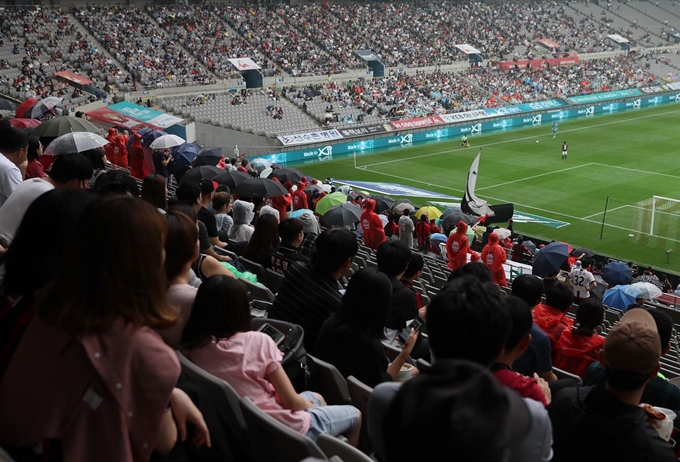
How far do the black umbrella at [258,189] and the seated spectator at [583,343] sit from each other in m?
7.65

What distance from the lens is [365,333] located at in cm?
426

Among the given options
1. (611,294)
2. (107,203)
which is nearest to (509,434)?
(107,203)

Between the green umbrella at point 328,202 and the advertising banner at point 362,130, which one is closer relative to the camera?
the green umbrella at point 328,202

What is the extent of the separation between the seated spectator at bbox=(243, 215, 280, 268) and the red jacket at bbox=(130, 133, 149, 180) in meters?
10.8

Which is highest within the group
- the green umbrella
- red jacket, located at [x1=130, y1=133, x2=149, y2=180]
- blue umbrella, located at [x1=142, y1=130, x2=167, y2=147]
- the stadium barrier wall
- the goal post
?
blue umbrella, located at [x1=142, y1=130, x2=167, y2=147]

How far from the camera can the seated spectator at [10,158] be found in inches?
249

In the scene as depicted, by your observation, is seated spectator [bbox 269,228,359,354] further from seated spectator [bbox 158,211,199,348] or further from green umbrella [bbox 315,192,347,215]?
green umbrella [bbox 315,192,347,215]

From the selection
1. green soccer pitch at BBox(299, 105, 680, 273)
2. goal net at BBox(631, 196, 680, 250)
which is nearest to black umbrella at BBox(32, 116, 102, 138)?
green soccer pitch at BBox(299, 105, 680, 273)

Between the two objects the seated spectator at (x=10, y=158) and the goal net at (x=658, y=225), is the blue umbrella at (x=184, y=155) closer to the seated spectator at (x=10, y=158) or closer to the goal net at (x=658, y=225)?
the seated spectator at (x=10, y=158)

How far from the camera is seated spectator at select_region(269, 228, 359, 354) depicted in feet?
16.2

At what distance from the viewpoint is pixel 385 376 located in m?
4.26

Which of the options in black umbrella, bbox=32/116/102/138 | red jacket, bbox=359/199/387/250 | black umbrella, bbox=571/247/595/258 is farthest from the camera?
black umbrella, bbox=571/247/595/258

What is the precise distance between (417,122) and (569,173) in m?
12.9

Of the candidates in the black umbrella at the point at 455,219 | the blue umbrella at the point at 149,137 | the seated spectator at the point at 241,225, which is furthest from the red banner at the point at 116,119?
the seated spectator at the point at 241,225
